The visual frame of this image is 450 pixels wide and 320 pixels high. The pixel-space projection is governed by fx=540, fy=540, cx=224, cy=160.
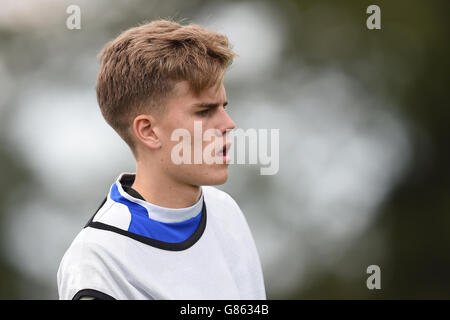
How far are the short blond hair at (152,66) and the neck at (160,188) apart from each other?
83mm

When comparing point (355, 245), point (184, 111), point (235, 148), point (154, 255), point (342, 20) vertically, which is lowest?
point (355, 245)

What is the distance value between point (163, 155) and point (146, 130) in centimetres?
7

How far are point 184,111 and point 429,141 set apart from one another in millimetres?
3387

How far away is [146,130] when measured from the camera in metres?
1.27

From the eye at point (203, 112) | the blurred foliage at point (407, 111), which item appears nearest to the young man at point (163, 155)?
the eye at point (203, 112)

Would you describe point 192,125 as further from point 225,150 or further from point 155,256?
point 155,256

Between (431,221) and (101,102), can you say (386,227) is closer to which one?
(431,221)

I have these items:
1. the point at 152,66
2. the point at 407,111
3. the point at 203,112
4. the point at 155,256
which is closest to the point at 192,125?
the point at 203,112

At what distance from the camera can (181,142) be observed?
1.25 metres

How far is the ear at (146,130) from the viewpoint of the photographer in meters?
1.26

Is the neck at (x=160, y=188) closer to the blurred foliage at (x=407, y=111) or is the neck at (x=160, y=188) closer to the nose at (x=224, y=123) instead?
the nose at (x=224, y=123)

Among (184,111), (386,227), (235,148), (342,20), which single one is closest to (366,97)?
(342,20)

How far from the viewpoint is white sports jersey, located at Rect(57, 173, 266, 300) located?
1.13 m

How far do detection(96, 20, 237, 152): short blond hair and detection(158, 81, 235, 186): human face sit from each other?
0.02 m
